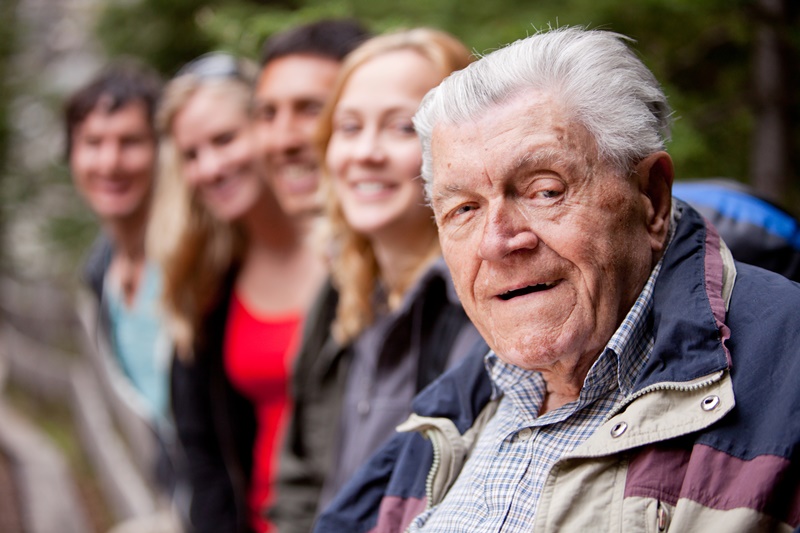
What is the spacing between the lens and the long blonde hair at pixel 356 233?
2832 millimetres

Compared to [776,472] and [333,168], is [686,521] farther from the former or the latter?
[333,168]

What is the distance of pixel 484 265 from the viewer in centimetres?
179

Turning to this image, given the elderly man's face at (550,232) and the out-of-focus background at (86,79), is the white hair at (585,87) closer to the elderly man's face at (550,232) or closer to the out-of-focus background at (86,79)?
the elderly man's face at (550,232)

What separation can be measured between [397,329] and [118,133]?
2687mm

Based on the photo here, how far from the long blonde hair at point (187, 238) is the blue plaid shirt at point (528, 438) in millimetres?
2163

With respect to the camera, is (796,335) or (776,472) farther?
(796,335)

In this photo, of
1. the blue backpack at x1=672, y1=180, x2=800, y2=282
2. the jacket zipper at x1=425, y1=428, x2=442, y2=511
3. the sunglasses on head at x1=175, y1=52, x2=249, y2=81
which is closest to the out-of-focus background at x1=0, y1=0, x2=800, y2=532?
A: the sunglasses on head at x1=175, y1=52, x2=249, y2=81

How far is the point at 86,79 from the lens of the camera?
31.3 ft

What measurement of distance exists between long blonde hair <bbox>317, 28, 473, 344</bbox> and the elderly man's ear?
108cm

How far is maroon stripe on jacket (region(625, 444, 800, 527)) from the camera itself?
4.60 ft

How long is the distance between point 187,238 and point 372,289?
4.16ft

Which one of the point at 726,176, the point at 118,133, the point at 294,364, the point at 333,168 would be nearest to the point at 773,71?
the point at 726,176

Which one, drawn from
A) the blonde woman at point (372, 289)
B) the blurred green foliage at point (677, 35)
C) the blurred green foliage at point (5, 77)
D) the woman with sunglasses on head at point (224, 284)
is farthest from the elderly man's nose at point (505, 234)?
the blurred green foliage at point (5, 77)

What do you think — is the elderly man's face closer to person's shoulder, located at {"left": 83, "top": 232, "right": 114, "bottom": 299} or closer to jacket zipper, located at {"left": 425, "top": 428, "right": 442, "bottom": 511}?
jacket zipper, located at {"left": 425, "top": 428, "right": 442, "bottom": 511}
